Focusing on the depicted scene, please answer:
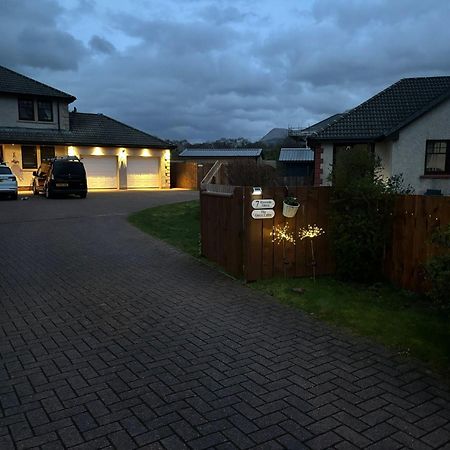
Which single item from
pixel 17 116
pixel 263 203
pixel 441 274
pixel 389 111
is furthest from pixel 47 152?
→ pixel 441 274

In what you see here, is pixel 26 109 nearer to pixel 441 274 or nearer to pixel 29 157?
pixel 29 157

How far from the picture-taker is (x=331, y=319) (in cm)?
580

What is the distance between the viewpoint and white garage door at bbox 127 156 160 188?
33.6 meters

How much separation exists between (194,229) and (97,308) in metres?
7.64

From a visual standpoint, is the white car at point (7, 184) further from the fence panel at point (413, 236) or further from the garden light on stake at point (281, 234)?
the fence panel at point (413, 236)

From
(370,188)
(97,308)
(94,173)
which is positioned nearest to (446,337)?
(370,188)

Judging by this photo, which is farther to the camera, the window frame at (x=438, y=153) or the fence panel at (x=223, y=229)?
the window frame at (x=438, y=153)

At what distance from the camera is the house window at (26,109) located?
30.1m

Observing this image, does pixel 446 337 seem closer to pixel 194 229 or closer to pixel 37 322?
pixel 37 322

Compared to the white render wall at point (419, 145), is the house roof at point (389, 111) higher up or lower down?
higher up

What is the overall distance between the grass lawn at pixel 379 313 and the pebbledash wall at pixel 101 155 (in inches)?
1028

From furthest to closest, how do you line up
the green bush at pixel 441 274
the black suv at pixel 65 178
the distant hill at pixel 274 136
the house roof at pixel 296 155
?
1. the distant hill at pixel 274 136
2. the house roof at pixel 296 155
3. the black suv at pixel 65 178
4. the green bush at pixel 441 274

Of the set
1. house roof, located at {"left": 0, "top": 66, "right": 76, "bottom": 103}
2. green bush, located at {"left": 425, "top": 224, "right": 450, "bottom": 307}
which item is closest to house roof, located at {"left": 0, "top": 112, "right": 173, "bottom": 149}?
house roof, located at {"left": 0, "top": 66, "right": 76, "bottom": 103}

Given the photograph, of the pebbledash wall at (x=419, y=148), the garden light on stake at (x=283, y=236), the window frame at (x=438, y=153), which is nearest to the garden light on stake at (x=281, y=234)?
the garden light on stake at (x=283, y=236)
